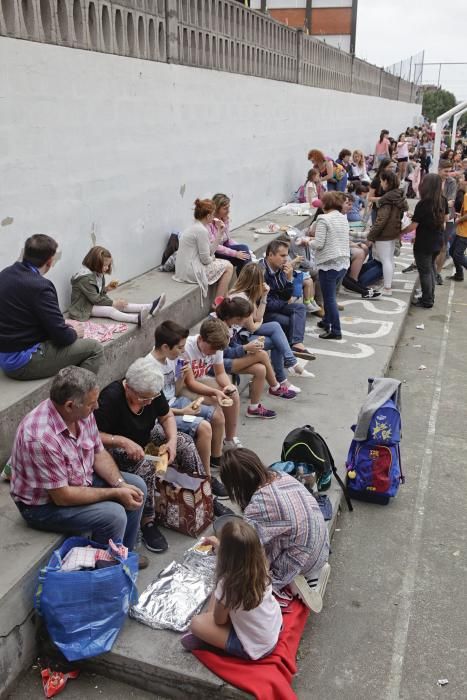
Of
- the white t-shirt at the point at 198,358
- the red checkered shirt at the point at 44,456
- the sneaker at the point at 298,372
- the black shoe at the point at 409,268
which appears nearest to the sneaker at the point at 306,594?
the red checkered shirt at the point at 44,456

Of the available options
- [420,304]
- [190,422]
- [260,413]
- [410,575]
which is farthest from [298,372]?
[420,304]

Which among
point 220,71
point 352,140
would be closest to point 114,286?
point 220,71

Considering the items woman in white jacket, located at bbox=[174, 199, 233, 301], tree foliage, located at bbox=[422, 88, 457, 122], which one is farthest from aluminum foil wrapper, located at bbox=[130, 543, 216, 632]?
tree foliage, located at bbox=[422, 88, 457, 122]

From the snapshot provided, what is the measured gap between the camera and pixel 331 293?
770cm

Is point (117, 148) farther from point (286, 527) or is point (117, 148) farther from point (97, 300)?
point (286, 527)

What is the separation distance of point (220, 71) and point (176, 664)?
325 inches

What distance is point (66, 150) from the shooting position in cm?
570

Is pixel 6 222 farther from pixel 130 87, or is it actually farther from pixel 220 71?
pixel 220 71

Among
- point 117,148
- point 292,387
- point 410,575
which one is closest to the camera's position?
point 410,575

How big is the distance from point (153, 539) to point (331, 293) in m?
4.47

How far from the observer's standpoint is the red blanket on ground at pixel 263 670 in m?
3.00

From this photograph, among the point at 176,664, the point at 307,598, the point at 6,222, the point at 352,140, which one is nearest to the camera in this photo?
the point at 176,664

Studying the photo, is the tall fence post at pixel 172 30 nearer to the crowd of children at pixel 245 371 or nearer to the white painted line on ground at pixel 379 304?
the crowd of children at pixel 245 371

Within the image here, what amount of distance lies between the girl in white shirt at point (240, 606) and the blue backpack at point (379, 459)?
5.37 feet
